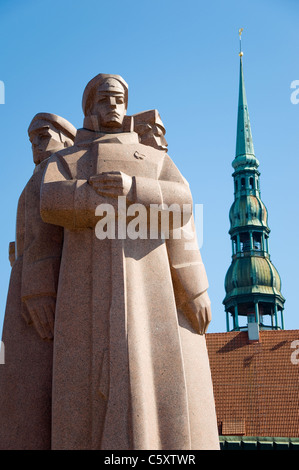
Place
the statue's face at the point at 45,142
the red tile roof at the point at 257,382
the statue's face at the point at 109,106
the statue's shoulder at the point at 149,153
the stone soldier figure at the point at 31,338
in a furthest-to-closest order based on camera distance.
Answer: the red tile roof at the point at 257,382, the statue's face at the point at 45,142, the statue's face at the point at 109,106, the statue's shoulder at the point at 149,153, the stone soldier figure at the point at 31,338

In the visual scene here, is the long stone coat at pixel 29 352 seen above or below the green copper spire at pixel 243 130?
below

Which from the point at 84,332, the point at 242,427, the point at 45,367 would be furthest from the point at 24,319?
the point at 242,427

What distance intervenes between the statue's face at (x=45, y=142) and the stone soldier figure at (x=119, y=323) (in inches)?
44.7

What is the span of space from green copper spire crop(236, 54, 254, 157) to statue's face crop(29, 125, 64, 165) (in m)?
78.6

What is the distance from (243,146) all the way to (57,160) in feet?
266

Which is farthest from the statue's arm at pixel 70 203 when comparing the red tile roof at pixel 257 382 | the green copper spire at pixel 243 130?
the green copper spire at pixel 243 130

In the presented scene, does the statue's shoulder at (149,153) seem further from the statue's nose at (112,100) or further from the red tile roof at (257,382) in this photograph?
the red tile roof at (257,382)

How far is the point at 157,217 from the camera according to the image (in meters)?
7.37

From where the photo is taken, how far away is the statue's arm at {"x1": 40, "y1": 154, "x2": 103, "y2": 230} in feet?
23.6

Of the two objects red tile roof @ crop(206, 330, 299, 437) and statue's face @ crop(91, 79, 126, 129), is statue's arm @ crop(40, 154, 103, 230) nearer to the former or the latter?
statue's face @ crop(91, 79, 126, 129)

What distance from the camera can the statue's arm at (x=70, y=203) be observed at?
7.19 m

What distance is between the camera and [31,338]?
7.59 metres

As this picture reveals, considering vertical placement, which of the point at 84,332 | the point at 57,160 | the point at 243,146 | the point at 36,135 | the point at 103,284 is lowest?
the point at 84,332

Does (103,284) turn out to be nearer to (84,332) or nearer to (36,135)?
(84,332)
